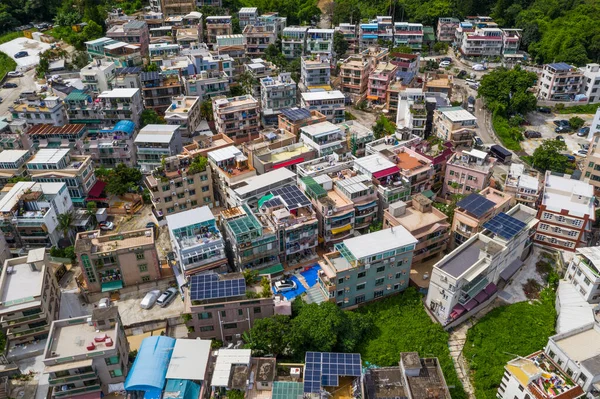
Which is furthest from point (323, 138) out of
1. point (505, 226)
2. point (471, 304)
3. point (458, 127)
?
point (471, 304)

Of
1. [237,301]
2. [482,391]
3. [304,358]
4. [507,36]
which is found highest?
[507,36]

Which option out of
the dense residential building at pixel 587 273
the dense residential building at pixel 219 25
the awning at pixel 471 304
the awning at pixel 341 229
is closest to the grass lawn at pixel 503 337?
the awning at pixel 471 304

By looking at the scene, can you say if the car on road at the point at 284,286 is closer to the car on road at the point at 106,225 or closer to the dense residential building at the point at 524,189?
the car on road at the point at 106,225

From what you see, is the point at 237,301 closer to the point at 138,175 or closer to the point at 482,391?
the point at 482,391

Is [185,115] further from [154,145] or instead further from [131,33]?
[131,33]

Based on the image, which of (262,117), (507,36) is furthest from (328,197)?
(507,36)

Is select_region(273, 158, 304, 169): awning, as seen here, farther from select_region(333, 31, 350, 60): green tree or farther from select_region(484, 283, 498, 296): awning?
select_region(333, 31, 350, 60): green tree

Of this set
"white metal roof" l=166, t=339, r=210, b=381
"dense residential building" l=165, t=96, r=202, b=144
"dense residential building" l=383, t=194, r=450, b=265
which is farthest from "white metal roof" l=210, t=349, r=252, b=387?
"dense residential building" l=165, t=96, r=202, b=144
